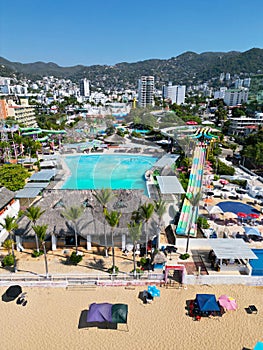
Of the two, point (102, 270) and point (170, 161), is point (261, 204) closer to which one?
point (170, 161)

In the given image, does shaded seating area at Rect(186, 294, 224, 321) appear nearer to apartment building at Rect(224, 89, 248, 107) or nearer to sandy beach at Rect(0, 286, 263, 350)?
sandy beach at Rect(0, 286, 263, 350)

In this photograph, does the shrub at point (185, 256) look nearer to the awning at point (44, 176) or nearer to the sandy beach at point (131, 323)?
the sandy beach at point (131, 323)

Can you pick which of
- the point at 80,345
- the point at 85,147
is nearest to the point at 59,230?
the point at 80,345

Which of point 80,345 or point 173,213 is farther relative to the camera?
point 173,213

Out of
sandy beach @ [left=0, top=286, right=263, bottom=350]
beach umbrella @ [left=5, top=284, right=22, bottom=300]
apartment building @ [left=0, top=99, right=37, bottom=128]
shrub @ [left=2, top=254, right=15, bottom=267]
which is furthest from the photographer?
apartment building @ [left=0, top=99, right=37, bottom=128]

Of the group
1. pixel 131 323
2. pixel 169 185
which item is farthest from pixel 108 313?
pixel 169 185

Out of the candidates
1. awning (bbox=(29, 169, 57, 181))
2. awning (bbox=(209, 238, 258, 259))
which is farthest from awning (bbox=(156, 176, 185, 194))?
awning (bbox=(29, 169, 57, 181))

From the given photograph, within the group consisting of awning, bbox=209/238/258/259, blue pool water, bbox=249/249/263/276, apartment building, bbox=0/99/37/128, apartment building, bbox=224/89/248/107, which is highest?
apartment building, bbox=224/89/248/107
